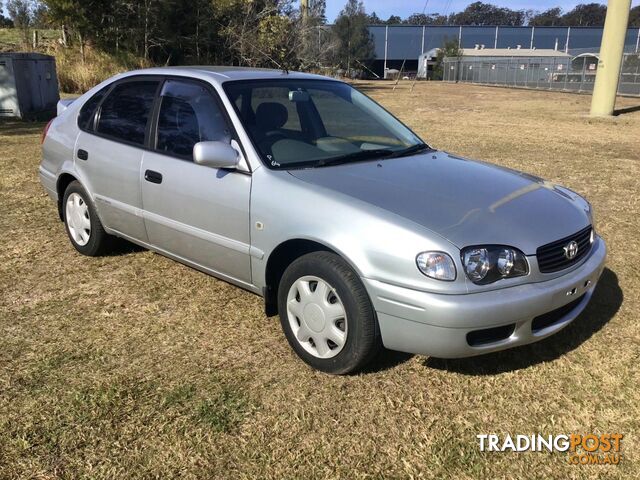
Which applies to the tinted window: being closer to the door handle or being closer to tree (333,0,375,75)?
the door handle

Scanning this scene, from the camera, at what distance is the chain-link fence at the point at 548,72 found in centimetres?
2833

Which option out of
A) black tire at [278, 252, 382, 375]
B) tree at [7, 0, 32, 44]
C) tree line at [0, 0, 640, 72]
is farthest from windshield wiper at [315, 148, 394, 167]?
tree at [7, 0, 32, 44]

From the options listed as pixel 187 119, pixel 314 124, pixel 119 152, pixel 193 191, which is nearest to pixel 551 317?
pixel 314 124

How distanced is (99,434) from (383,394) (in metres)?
1.42

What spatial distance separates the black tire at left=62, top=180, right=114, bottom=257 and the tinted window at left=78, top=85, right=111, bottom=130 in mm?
482

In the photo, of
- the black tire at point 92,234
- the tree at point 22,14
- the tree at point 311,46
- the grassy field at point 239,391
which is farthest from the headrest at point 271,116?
the tree at point 22,14

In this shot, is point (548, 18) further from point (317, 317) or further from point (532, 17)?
point (317, 317)

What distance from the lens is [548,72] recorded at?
35.2 meters

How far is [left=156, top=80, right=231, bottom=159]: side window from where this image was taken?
12.0ft

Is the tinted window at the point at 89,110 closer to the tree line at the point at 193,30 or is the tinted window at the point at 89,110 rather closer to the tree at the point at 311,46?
the tree line at the point at 193,30

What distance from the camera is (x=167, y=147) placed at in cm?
389

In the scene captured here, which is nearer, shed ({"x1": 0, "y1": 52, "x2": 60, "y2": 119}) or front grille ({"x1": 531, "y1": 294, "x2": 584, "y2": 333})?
front grille ({"x1": 531, "y1": 294, "x2": 584, "y2": 333})

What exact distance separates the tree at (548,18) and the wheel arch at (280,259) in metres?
117

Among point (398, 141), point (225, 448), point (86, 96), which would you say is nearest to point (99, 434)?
point (225, 448)
